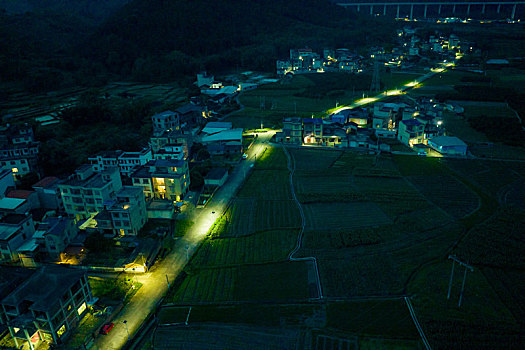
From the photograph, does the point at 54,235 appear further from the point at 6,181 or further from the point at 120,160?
the point at 6,181

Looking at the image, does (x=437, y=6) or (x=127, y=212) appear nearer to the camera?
(x=127, y=212)

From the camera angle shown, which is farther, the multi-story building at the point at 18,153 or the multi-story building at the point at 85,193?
the multi-story building at the point at 18,153

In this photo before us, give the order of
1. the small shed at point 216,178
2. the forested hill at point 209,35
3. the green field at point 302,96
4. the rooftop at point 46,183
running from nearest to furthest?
the rooftop at point 46,183
the small shed at point 216,178
the green field at point 302,96
the forested hill at point 209,35

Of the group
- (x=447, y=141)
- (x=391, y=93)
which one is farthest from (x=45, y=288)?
(x=391, y=93)

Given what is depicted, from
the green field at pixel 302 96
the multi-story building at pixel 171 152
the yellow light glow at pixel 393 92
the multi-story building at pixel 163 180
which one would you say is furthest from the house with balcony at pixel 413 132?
the multi-story building at pixel 163 180

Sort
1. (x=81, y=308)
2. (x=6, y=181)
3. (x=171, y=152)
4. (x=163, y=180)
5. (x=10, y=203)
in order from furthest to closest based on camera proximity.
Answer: (x=171, y=152) < (x=6, y=181) < (x=163, y=180) < (x=10, y=203) < (x=81, y=308)

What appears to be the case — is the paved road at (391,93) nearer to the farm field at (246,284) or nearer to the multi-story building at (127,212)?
the multi-story building at (127,212)

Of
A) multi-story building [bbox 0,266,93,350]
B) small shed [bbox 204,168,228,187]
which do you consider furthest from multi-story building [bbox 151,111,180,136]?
multi-story building [bbox 0,266,93,350]
